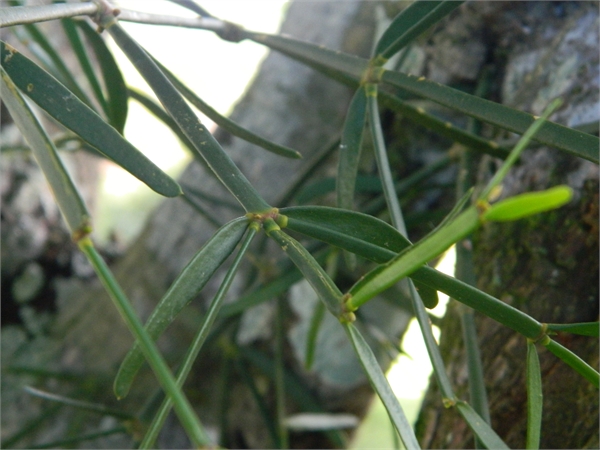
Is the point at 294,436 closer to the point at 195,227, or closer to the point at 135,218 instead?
the point at 195,227

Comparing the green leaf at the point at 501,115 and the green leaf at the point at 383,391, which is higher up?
the green leaf at the point at 501,115

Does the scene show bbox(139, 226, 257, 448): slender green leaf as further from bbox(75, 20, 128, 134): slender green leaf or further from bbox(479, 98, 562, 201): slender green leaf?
bbox(75, 20, 128, 134): slender green leaf

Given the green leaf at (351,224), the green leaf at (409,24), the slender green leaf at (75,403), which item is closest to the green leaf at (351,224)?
the green leaf at (351,224)

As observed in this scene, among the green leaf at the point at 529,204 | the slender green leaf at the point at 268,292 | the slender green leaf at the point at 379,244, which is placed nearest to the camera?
the green leaf at the point at 529,204

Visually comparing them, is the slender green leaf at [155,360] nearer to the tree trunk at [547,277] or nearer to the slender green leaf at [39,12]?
Answer: the slender green leaf at [39,12]

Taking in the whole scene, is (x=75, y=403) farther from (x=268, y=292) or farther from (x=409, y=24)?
(x=409, y=24)

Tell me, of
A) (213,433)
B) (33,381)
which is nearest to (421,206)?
(213,433)
